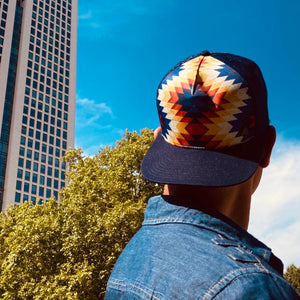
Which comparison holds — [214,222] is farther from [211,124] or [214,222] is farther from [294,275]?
[294,275]

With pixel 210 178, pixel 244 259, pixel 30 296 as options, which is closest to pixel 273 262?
Result: pixel 244 259

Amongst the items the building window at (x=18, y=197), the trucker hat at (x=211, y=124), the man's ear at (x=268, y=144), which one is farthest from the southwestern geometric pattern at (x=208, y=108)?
the building window at (x=18, y=197)

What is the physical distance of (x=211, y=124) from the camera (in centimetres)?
159

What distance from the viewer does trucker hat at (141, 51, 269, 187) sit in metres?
1.55

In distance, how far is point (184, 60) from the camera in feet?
6.00

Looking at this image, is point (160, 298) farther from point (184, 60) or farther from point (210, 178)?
point (184, 60)

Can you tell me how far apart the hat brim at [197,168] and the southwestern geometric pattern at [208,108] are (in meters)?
0.05

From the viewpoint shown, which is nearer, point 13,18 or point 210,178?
point 210,178

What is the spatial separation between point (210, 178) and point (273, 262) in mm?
400

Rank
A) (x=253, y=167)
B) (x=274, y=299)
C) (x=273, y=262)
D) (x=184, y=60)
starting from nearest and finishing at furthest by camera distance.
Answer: (x=274, y=299), (x=273, y=262), (x=253, y=167), (x=184, y=60)

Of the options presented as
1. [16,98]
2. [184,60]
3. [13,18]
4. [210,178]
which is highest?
[13,18]

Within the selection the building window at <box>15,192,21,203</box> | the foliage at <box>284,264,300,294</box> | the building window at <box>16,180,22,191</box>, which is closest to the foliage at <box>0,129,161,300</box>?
the foliage at <box>284,264,300,294</box>

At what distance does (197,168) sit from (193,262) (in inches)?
17.2

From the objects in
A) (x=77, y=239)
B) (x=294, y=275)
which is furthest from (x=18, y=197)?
(x=77, y=239)
